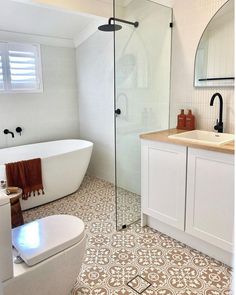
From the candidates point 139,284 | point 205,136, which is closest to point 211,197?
point 205,136

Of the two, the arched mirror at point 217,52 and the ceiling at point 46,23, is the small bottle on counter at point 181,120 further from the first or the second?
the ceiling at point 46,23

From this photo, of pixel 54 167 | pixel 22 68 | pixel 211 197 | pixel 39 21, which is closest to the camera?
pixel 211 197

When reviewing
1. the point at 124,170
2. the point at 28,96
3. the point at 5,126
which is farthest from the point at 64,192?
the point at 28,96

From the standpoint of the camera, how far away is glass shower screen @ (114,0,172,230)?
8.37 feet

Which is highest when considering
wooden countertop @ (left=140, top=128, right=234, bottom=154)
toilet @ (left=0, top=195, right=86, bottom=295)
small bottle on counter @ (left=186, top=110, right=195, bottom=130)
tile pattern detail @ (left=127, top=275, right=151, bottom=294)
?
small bottle on counter @ (left=186, top=110, right=195, bottom=130)

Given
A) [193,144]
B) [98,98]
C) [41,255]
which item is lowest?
[41,255]

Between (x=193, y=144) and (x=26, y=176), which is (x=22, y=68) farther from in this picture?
(x=193, y=144)

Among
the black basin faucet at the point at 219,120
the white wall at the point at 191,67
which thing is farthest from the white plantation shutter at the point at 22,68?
the black basin faucet at the point at 219,120

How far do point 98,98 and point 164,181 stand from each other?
6.41 feet

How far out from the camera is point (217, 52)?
8.06 feet

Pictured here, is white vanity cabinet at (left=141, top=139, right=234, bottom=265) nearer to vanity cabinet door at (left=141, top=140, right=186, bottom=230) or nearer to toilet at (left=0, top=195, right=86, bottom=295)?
vanity cabinet door at (left=141, top=140, right=186, bottom=230)

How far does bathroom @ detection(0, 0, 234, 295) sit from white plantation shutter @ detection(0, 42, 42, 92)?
2.2 inches

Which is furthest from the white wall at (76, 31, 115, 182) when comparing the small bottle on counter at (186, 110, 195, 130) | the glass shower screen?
the small bottle on counter at (186, 110, 195, 130)

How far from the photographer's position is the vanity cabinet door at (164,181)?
2232mm
